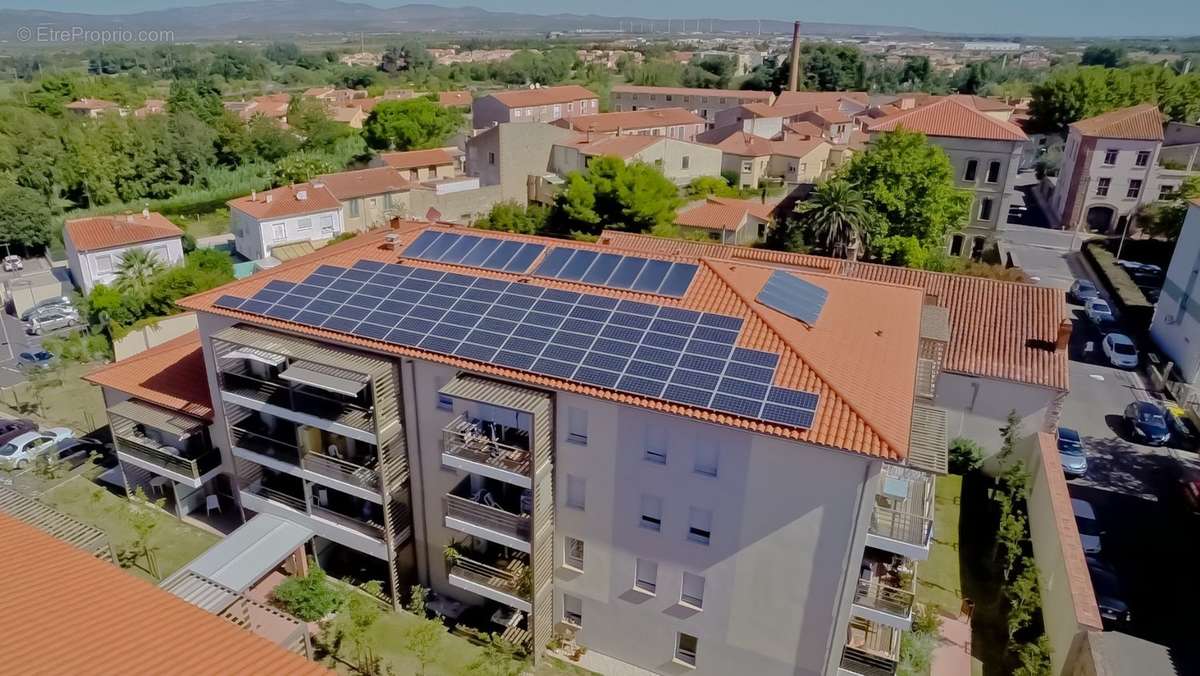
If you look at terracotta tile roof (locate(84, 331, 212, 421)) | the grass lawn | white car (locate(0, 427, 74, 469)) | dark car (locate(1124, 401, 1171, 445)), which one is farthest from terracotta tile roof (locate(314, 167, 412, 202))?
dark car (locate(1124, 401, 1171, 445))

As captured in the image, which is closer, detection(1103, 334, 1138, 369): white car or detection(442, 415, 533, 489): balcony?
detection(442, 415, 533, 489): balcony

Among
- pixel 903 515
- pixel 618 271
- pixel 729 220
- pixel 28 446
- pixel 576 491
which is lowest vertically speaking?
pixel 28 446

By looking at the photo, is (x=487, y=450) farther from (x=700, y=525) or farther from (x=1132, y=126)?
(x=1132, y=126)

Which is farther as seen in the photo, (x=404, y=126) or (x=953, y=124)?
(x=404, y=126)

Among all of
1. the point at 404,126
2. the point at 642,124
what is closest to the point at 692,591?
the point at 642,124

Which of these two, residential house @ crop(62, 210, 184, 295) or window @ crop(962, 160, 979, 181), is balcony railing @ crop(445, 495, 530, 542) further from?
window @ crop(962, 160, 979, 181)

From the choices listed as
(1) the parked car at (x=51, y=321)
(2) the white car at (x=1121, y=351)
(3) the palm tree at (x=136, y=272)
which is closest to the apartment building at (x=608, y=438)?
(2) the white car at (x=1121, y=351)
